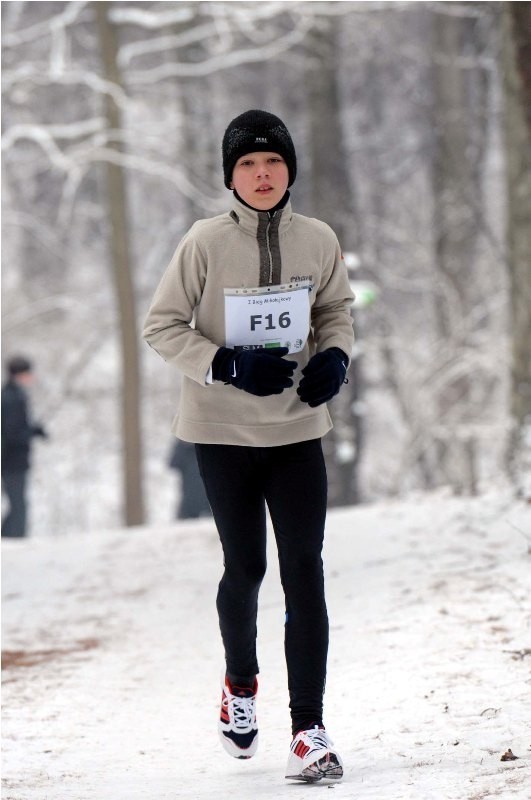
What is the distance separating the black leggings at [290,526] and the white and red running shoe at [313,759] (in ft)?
0.15

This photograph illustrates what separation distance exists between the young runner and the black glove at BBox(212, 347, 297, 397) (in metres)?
0.02

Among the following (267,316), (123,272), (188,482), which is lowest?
(188,482)

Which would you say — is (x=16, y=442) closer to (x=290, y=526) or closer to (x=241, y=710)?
(x=241, y=710)

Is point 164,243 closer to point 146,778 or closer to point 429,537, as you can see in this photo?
point 429,537

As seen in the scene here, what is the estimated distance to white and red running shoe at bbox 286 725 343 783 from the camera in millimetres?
3135

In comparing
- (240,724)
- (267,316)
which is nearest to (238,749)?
(240,724)

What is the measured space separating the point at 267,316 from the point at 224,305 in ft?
0.42

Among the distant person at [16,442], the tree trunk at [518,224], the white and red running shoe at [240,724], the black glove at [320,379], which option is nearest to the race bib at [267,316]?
the black glove at [320,379]

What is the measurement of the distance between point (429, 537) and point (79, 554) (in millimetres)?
2931

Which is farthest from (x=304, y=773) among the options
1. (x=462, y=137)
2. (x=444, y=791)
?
(x=462, y=137)

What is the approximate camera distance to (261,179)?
327 cm

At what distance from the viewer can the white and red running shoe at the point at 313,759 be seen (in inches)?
123

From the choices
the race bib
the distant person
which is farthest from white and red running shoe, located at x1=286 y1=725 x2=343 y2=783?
the distant person

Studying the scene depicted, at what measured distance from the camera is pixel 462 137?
54.9 ft
